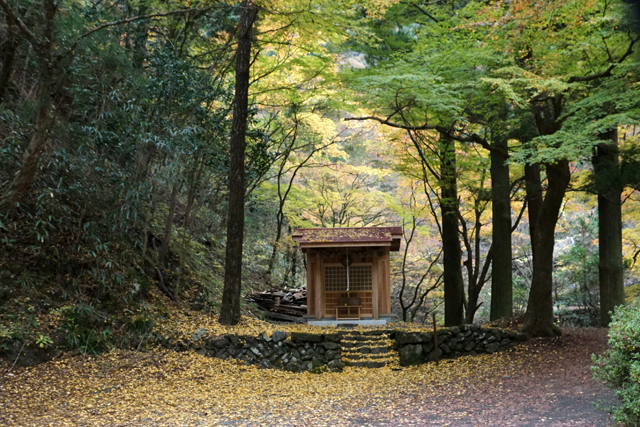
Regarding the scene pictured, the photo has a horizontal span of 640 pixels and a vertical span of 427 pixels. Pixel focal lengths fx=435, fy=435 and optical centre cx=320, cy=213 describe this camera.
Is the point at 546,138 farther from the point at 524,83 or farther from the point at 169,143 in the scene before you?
the point at 169,143

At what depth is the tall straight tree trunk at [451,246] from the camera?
10477 millimetres

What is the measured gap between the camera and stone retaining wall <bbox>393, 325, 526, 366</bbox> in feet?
25.7

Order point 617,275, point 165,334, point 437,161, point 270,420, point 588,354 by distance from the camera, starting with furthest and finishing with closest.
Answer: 1. point 437,161
2. point 617,275
3. point 165,334
4. point 588,354
5. point 270,420

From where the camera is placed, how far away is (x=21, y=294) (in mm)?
6066

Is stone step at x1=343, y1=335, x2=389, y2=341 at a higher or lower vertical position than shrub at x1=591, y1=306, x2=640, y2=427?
lower

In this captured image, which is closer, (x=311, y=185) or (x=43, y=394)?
(x=43, y=394)

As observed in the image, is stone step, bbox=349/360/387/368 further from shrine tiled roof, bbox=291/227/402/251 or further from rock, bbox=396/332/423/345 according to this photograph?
shrine tiled roof, bbox=291/227/402/251

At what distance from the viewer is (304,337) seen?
790cm

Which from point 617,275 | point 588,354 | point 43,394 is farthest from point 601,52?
point 43,394

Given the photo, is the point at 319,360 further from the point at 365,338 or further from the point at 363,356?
the point at 365,338

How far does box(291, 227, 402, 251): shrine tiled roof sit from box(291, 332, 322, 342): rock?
2.69 metres

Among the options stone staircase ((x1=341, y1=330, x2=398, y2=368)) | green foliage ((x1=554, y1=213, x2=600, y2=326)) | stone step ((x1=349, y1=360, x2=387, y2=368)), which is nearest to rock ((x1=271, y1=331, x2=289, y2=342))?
stone staircase ((x1=341, y1=330, x2=398, y2=368))

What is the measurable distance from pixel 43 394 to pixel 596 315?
42.5ft

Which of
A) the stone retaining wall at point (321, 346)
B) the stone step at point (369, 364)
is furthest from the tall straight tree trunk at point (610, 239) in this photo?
the stone step at point (369, 364)
